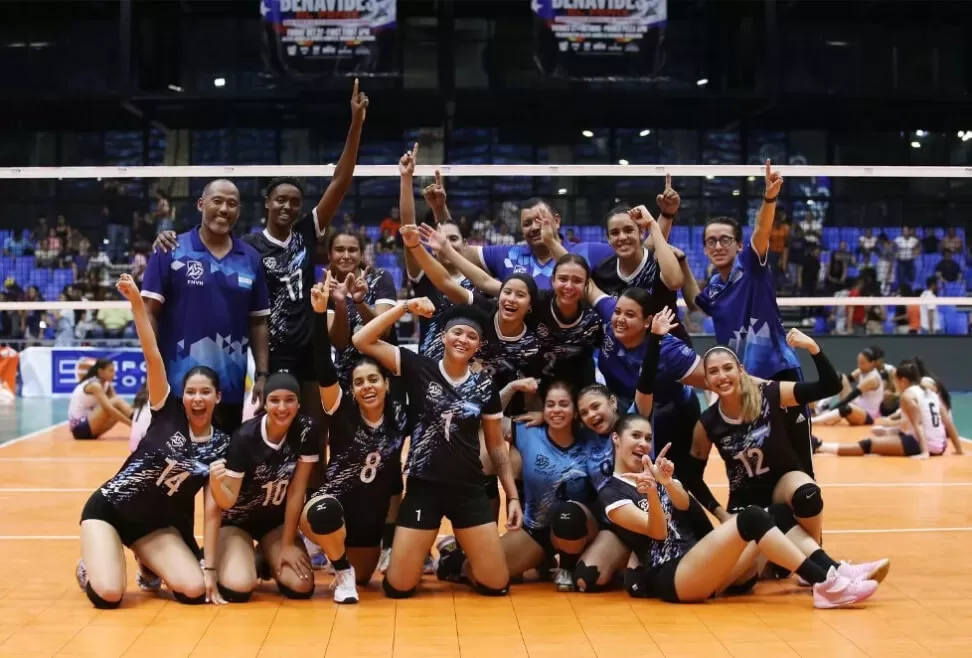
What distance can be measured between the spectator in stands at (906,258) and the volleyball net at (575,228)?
0.08ft

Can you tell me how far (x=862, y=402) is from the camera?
14.2 meters

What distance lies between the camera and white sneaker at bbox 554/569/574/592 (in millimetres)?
5906

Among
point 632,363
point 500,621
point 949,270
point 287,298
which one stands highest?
point 949,270

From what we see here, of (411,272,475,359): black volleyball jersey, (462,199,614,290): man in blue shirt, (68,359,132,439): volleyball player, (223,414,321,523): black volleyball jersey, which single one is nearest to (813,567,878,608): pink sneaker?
(462,199,614,290): man in blue shirt

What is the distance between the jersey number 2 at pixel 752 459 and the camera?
5.95 m

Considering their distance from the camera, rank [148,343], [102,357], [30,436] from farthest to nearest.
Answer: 1. [102,357]
2. [30,436]
3. [148,343]

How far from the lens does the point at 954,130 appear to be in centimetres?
2242

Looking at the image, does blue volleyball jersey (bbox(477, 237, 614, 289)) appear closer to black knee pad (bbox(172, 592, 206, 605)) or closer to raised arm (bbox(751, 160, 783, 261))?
raised arm (bbox(751, 160, 783, 261))

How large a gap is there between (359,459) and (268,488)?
48 cm

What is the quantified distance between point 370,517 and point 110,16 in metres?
18.3

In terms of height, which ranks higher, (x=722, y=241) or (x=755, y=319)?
(x=722, y=241)

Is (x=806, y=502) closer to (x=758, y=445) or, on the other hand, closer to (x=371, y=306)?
(x=758, y=445)

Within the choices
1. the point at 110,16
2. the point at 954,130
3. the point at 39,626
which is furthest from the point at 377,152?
the point at 39,626

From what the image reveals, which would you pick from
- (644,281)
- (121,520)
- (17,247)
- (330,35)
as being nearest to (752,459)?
→ (644,281)
